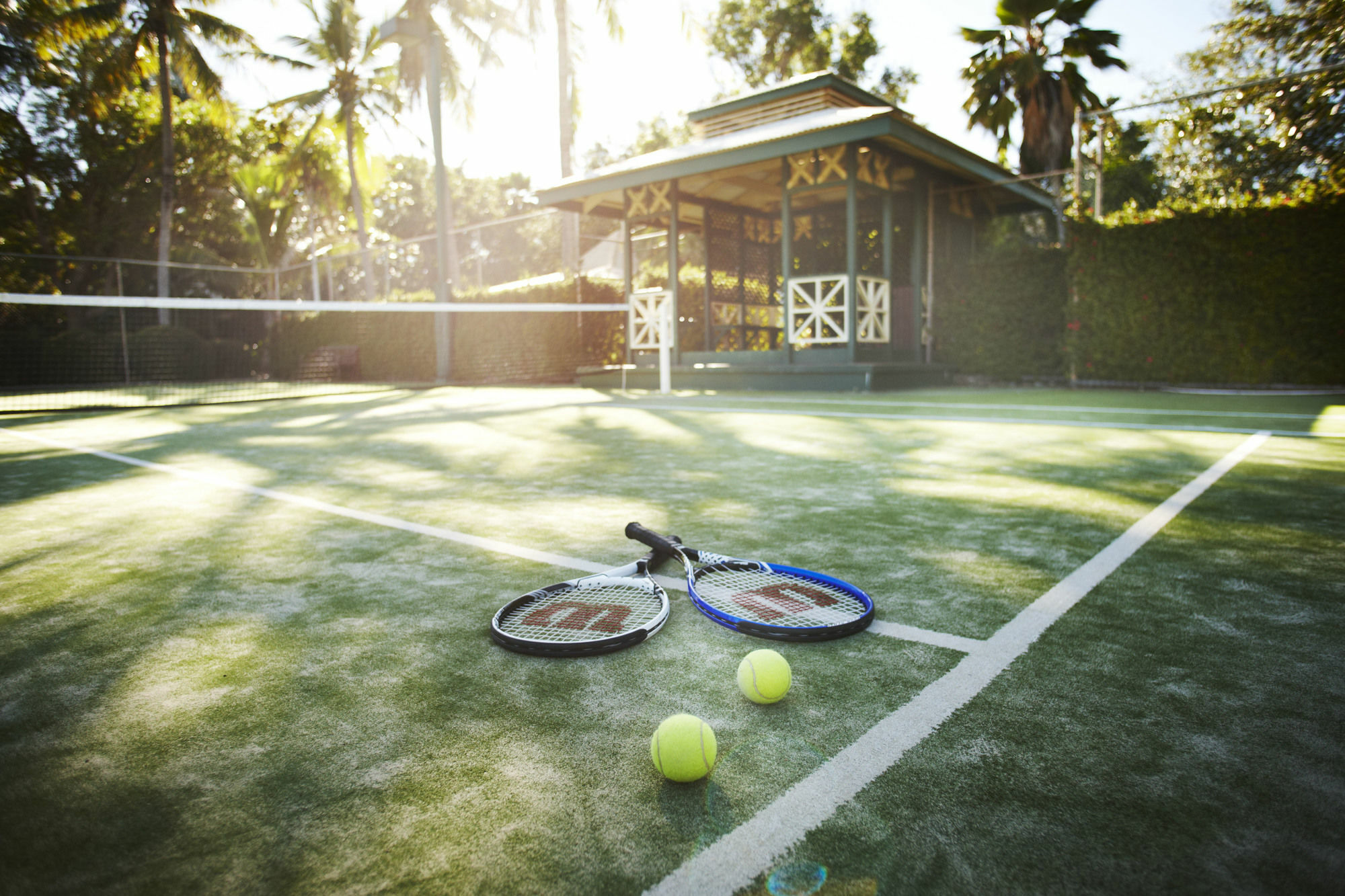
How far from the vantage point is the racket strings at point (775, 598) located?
2.64 metres

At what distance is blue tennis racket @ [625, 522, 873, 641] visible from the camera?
2.53 meters

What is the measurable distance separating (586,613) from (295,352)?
25.1 metres

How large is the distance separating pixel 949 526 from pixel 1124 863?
265cm

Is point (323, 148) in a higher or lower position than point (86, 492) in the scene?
higher

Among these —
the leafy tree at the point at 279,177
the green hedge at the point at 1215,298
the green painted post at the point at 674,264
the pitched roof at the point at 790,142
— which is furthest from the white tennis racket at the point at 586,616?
the leafy tree at the point at 279,177

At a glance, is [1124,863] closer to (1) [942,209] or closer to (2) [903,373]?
(2) [903,373]

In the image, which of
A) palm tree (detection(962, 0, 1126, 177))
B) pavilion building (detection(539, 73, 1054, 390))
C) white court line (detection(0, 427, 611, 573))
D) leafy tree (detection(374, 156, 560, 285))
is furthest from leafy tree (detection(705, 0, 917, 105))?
leafy tree (detection(374, 156, 560, 285))

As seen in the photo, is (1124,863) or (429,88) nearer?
(1124,863)

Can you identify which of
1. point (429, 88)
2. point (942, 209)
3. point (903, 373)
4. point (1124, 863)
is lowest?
point (1124, 863)

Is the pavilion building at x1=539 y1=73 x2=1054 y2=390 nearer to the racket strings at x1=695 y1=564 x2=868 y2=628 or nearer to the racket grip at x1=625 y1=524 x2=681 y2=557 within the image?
the racket grip at x1=625 y1=524 x2=681 y2=557

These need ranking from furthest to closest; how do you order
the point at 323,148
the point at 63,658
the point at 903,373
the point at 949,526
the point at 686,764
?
1. the point at 323,148
2. the point at 903,373
3. the point at 949,526
4. the point at 63,658
5. the point at 686,764

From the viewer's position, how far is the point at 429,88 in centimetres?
1753

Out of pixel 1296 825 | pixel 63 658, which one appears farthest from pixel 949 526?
pixel 63 658

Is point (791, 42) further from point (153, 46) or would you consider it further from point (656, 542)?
point (656, 542)
